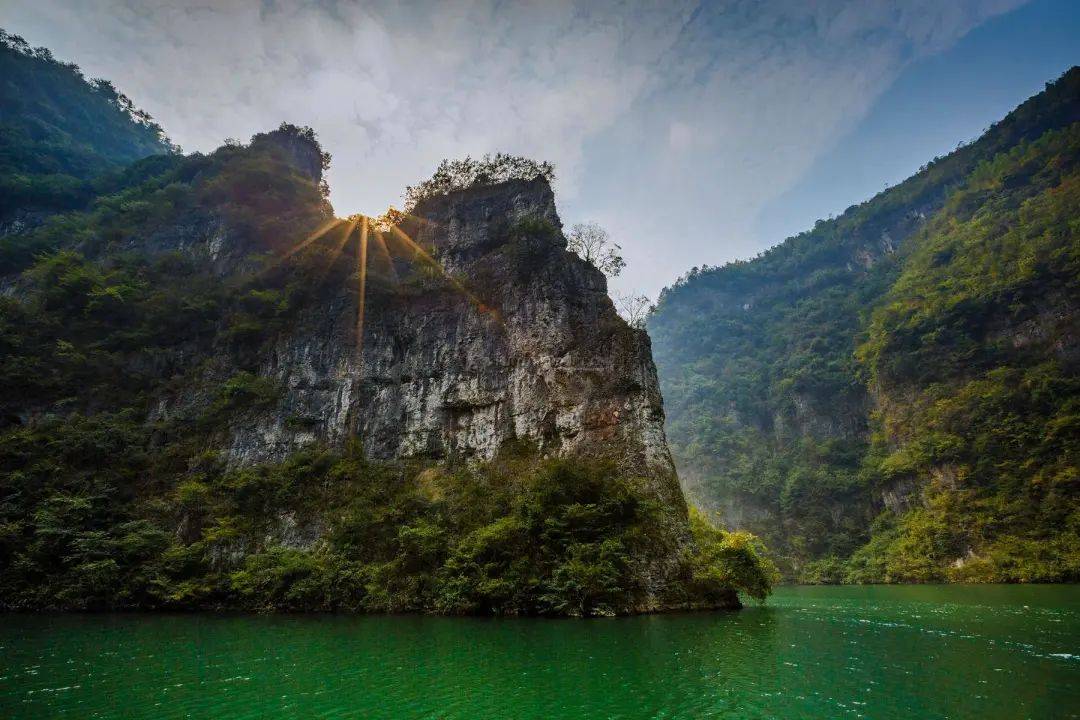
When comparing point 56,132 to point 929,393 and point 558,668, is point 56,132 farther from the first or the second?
point 929,393

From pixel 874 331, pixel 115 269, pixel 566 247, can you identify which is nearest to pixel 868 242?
pixel 874 331

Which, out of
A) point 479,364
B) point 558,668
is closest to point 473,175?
point 479,364

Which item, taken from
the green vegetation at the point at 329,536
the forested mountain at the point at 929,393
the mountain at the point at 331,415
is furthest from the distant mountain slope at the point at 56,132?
the forested mountain at the point at 929,393

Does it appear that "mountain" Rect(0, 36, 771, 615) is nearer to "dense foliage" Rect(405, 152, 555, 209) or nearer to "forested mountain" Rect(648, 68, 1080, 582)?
"dense foliage" Rect(405, 152, 555, 209)

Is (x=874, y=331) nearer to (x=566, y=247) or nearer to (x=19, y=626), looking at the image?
(x=566, y=247)

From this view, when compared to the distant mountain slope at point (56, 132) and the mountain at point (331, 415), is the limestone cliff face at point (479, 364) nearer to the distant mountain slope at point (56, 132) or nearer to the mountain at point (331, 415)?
the mountain at point (331, 415)
